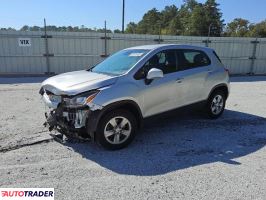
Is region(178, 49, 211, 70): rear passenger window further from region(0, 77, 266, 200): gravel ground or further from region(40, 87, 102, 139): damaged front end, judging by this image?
region(40, 87, 102, 139): damaged front end

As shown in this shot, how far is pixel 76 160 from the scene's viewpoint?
13.5ft

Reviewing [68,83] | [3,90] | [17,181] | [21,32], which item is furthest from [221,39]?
[17,181]

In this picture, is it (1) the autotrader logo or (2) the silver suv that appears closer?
(1) the autotrader logo

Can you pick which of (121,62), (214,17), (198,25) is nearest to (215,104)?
(121,62)

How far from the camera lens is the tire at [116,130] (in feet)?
13.9

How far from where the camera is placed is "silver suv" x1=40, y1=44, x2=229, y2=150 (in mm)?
4121

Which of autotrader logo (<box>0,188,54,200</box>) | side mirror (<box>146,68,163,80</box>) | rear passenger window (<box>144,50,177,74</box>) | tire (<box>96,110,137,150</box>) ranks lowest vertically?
autotrader logo (<box>0,188,54,200</box>)

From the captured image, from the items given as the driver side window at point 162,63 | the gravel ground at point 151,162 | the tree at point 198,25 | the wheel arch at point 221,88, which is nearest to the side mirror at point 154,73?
the driver side window at point 162,63

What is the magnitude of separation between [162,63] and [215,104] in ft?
6.49

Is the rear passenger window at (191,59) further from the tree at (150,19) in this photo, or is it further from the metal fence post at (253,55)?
the tree at (150,19)

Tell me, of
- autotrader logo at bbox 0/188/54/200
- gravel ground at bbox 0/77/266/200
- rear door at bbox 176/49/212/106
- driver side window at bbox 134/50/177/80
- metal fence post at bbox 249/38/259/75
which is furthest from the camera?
metal fence post at bbox 249/38/259/75

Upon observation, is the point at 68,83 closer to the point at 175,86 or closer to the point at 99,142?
the point at 99,142

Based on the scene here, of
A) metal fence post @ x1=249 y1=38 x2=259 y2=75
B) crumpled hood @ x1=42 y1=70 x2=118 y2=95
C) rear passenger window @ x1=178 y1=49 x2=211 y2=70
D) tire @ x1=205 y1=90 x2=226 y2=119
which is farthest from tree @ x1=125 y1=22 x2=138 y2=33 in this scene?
crumpled hood @ x1=42 y1=70 x2=118 y2=95

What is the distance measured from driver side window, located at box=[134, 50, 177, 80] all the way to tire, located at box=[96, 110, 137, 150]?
72 centimetres
